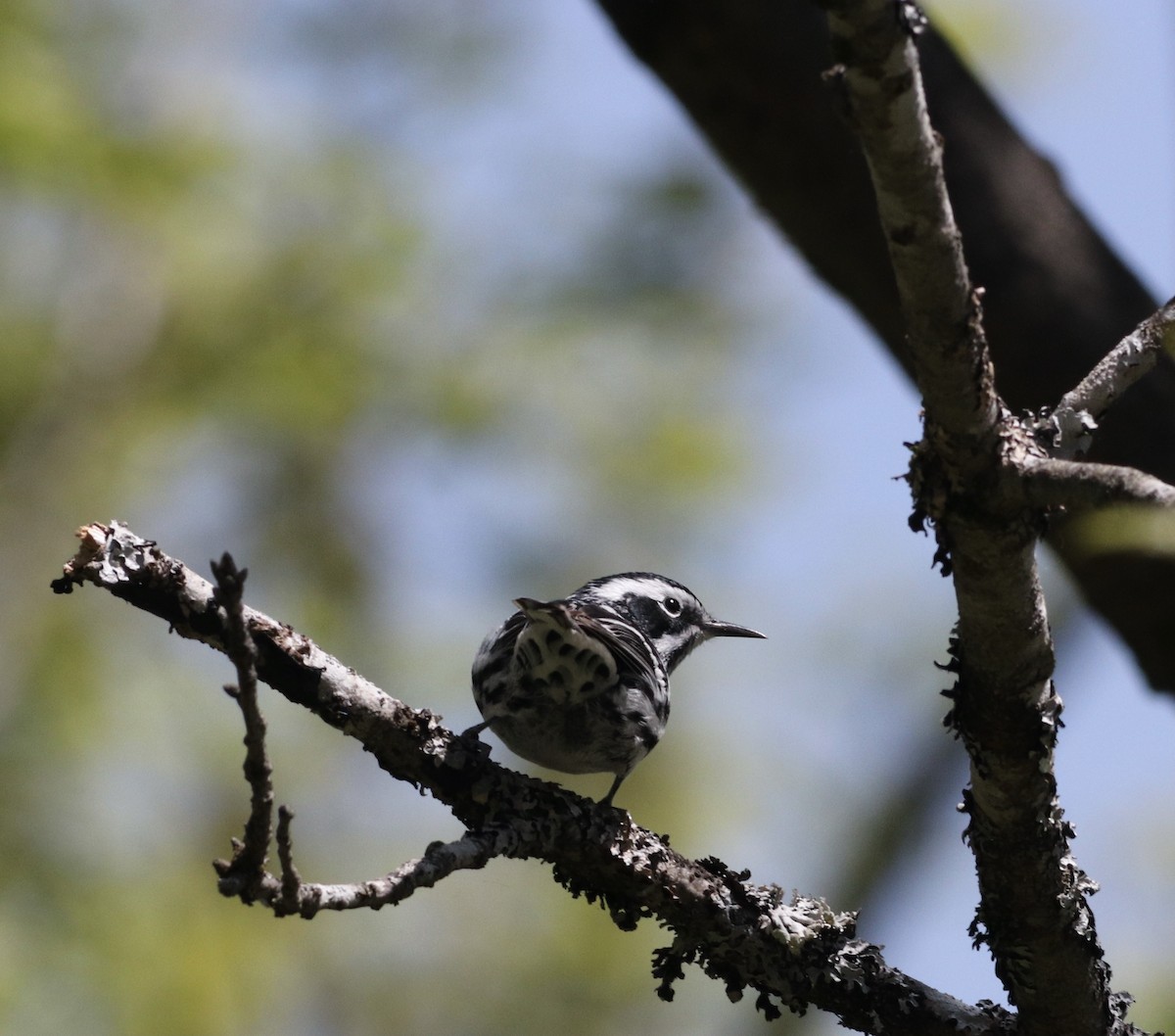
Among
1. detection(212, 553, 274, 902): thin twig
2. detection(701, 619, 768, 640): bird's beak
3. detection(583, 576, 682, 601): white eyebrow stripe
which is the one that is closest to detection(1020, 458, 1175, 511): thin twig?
detection(212, 553, 274, 902): thin twig

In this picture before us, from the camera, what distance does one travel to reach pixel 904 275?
2176mm

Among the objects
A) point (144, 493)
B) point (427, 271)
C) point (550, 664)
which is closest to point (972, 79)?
point (550, 664)

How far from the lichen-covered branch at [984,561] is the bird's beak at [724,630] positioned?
292 centimetres

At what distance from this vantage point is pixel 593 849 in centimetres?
296

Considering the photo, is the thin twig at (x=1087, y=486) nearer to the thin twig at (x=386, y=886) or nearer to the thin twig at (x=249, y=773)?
the thin twig at (x=386, y=886)

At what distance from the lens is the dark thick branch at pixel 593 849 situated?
266 cm

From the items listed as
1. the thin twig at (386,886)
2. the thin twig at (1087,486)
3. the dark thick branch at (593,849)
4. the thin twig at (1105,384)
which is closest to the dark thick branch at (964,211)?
the thin twig at (1105,384)

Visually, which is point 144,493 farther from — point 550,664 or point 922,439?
point 922,439

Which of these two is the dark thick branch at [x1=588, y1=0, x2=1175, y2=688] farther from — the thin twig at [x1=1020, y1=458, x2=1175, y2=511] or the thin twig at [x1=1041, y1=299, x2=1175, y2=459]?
the thin twig at [x1=1020, y1=458, x2=1175, y2=511]

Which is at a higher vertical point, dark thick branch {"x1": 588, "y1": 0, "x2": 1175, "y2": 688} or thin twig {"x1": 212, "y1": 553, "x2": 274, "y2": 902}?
dark thick branch {"x1": 588, "y1": 0, "x2": 1175, "y2": 688}

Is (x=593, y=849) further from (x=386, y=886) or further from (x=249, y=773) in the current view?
(x=249, y=773)

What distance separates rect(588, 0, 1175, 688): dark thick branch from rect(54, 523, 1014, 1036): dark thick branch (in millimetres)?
1918

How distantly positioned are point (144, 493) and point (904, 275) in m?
5.29

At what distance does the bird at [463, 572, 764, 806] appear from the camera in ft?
12.8
